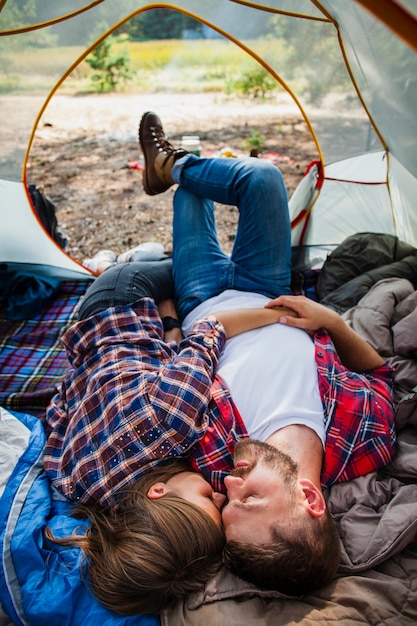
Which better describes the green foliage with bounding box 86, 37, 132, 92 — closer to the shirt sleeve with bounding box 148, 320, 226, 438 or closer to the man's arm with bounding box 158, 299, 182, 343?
the man's arm with bounding box 158, 299, 182, 343

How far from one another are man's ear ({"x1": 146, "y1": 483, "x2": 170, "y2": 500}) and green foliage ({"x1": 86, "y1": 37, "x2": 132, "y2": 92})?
270 inches

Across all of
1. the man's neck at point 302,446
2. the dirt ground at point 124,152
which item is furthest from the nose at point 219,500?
the dirt ground at point 124,152

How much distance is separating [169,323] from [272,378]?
68 centimetres

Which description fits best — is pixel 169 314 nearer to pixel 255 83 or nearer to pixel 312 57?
pixel 312 57

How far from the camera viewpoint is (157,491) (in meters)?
1.57

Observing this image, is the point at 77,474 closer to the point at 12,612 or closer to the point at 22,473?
the point at 22,473

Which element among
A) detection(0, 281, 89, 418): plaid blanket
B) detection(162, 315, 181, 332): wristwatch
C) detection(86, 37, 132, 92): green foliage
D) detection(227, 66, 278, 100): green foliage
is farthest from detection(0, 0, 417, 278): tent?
detection(86, 37, 132, 92): green foliage

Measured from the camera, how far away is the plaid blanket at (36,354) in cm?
227

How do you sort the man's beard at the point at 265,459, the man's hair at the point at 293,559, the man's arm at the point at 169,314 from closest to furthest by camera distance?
1. the man's hair at the point at 293,559
2. the man's beard at the point at 265,459
3. the man's arm at the point at 169,314

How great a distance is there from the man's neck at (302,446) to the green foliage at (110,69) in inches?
268

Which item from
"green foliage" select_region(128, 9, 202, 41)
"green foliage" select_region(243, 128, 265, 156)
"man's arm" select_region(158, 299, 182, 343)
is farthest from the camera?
"green foliage" select_region(128, 9, 202, 41)

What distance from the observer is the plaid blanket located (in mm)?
2273

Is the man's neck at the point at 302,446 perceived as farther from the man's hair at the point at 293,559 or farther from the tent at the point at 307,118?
the tent at the point at 307,118

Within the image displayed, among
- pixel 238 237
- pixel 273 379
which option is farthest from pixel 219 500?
pixel 238 237
